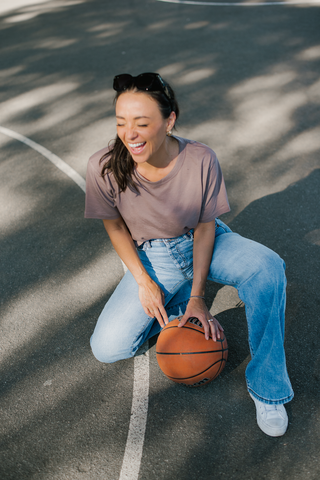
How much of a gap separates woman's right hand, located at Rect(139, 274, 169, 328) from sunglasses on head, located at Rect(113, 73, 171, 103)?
1.54 meters

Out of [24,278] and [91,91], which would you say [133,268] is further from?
[91,91]

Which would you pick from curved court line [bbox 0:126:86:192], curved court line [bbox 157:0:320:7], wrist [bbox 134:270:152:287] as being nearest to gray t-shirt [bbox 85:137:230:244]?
wrist [bbox 134:270:152:287]

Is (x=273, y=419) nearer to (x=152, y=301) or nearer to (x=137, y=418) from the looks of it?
(x=137, y=418)

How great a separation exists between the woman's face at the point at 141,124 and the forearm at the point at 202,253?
78 centimetres

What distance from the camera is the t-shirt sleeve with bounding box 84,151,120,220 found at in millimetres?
3232

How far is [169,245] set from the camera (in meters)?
3.47

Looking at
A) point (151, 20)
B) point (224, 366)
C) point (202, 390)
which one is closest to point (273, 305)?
point (224, 366)

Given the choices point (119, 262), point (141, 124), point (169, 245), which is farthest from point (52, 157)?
point (141, 124)

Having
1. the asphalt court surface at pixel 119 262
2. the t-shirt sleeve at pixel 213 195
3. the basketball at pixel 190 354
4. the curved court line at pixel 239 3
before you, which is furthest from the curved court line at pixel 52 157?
the curved court line at pixel 239 3

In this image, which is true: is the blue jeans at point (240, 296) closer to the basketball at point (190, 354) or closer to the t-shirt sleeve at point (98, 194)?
the basketball at point (190, 354)

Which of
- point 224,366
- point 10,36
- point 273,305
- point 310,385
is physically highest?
point 10,36

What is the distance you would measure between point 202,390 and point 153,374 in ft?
1.50

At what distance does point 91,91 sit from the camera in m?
8.33

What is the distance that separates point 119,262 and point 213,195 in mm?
1777
